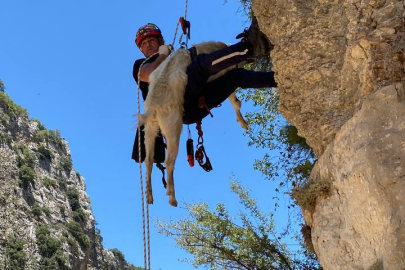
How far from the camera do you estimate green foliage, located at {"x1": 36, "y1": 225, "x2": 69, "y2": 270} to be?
51856 mm

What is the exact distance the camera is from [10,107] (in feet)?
228

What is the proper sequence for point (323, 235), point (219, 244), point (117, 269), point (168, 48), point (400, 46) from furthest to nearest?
point (117, 269) → point (219, 244) → point (168, 48) → point (323, 235) → point (400, 46)

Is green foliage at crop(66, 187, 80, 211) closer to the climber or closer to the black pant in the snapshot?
the climber

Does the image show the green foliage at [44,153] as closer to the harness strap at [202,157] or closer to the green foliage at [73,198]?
the green foliage at [73,198]

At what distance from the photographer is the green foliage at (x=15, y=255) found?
4688 cm

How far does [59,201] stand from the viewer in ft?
214

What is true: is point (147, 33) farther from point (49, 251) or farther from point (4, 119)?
point (4, 119)

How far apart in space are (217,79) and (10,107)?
2680 inches

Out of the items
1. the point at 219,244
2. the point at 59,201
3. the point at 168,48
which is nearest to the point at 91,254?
the point at 59,201

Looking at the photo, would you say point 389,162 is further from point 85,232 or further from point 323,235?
point 85,232

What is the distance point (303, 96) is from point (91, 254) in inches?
2435

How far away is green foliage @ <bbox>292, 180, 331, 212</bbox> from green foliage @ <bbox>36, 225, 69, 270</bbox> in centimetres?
5069

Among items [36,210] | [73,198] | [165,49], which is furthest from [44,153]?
[165,49]

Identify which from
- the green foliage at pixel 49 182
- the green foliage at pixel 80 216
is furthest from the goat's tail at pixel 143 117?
the green foliage at pixel 80 216
